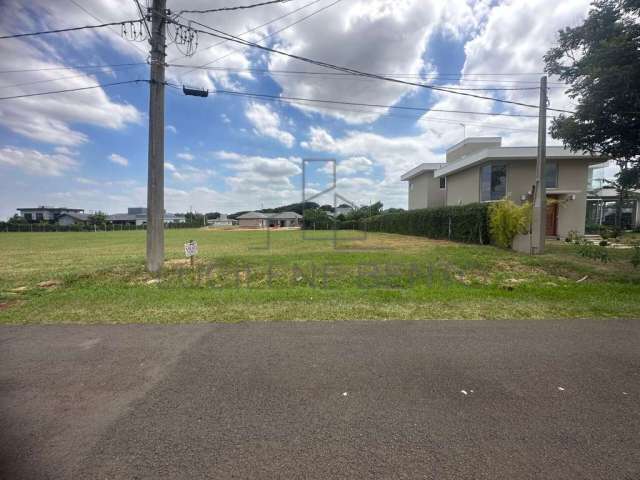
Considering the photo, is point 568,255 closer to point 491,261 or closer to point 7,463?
point 491,261

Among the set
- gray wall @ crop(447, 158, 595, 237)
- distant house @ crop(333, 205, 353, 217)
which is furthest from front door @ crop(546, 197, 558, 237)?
distant house @ crop(333, 205, 353, 217)

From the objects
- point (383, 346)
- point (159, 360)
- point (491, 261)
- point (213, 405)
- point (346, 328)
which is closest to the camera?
point (213, 405)

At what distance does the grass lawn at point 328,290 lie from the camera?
4473 millimetres

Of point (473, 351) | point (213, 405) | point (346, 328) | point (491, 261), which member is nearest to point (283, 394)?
point (213, 405)

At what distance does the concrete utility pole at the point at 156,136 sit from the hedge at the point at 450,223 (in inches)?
499

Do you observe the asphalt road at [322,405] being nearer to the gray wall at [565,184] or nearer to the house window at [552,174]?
the gray wall at [565,184]

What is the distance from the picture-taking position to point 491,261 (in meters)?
8.45

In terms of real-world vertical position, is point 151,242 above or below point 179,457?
above

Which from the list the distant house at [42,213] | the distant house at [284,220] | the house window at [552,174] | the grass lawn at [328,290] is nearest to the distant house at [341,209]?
the house window at [552,174]

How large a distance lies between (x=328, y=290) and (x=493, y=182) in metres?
16.4

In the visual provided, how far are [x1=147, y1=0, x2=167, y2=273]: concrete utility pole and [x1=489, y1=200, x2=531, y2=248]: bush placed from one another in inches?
467

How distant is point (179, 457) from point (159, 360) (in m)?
1.49

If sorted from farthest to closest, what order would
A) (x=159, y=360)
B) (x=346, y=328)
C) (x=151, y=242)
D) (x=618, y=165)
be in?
(x=618, y=165) < (x=151, y=242) < (x=346, y=328) < (x=159, y=360)

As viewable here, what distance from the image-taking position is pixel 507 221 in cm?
1113
